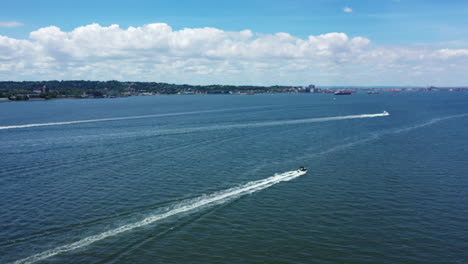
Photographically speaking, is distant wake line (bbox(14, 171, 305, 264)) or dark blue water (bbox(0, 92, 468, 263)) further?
dark blue water (bbox(0, 92, 468, 263))

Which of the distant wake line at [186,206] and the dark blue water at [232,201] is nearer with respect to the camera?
the distant wake line at [186,206]

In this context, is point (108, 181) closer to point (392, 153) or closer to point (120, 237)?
point (120, 237)

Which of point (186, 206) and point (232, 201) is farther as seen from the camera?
point (232, 201)

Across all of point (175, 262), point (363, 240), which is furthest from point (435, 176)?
point (175, 262)
